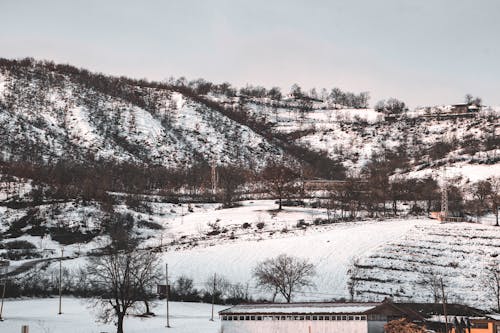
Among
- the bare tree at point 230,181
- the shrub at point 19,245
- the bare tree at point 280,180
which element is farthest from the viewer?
the bare tree at point 230,181

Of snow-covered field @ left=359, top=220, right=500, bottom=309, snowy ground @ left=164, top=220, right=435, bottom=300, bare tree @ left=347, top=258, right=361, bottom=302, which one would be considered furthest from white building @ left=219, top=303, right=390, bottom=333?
snowy ground @ left=164, top=220, right=435, bottom=300

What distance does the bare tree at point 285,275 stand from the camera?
223ft

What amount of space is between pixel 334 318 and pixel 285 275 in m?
25.4

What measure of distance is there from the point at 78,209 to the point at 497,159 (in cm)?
10072

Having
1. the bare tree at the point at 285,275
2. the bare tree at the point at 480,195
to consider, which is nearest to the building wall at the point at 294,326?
the bare tree at the point at 285,275

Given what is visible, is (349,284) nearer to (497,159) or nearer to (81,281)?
(81,281)

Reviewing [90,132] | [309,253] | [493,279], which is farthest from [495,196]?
[90,132]

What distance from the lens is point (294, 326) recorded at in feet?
153

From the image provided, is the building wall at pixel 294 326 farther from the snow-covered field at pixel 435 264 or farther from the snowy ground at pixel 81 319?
the snow-covered field at pixel 435 264

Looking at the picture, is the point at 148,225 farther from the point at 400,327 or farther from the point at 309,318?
the point at 400,327

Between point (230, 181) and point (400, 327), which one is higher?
point (230, 181)

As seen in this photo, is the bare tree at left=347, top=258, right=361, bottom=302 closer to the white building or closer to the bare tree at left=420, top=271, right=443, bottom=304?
the bare tree at left=420, top=271, right=443, bottom=304

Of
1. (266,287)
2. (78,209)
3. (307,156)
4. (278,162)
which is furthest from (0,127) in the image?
(266,287)

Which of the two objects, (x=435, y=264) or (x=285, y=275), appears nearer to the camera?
(x=285, y=275)
